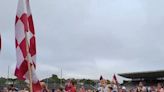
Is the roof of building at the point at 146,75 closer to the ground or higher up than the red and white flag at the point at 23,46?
higher up

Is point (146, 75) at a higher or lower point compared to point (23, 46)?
higher

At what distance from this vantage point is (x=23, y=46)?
888 cm

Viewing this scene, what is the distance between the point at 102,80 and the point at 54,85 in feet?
30.9

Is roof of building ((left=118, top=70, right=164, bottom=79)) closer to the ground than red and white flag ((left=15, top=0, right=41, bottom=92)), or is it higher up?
higher up

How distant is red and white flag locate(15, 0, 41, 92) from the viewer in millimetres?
8820

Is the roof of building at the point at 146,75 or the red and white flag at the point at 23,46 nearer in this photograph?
the red and white flag at the point at 23,46

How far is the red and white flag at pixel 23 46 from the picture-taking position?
882cm

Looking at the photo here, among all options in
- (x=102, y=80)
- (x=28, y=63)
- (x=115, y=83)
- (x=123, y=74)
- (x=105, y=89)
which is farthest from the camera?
(x=123, y=74)

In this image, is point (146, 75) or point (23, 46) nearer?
point (23, 46)

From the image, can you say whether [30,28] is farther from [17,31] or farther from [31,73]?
[31,73]

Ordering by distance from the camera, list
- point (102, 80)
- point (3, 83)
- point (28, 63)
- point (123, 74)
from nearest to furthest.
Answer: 1. point (28, 63)
2. point (102, 80)
3. point (3, 83)
4. point (123, 74)

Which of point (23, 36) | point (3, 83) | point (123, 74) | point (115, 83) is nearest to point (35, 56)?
point (23, 36)

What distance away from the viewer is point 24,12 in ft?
29.2

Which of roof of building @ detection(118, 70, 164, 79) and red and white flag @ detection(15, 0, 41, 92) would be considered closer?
red and white flag @ detection(15, 0, 41, 92)
